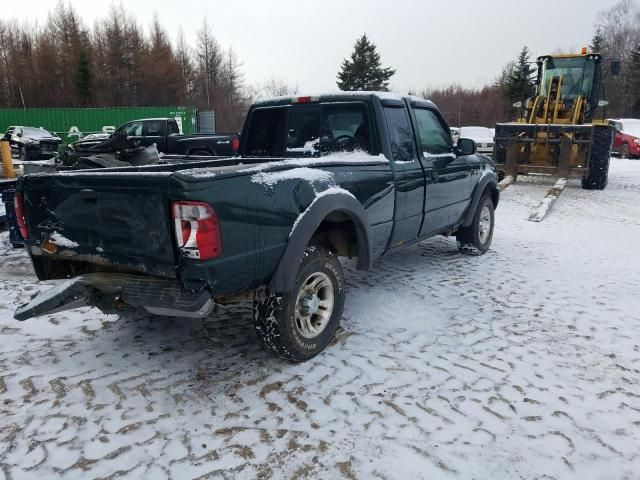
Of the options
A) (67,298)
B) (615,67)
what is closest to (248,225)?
(67,298)

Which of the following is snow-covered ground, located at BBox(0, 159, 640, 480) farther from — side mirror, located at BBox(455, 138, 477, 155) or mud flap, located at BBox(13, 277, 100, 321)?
side mirror, located at BBox(455, 138, 477, 155)

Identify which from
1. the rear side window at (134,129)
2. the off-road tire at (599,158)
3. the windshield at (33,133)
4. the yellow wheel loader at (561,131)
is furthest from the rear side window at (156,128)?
the off-road tire at (599,158)

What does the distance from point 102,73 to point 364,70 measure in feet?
89.9

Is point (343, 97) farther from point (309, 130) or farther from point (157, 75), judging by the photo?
point (157, 75)

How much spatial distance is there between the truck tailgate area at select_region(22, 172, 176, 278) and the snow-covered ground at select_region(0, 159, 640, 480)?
0.81 m

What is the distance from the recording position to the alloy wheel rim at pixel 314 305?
3.42m

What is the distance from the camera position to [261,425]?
8.95 feet

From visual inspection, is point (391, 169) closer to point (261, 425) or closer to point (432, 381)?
point (432, 381)

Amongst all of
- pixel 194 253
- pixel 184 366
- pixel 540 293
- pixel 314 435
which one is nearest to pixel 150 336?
pixel 184 366

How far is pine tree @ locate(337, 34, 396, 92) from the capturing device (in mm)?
45375

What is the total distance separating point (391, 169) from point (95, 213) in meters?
2.40

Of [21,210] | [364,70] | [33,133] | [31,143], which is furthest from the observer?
[364,70]

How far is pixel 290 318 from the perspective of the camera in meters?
3.21

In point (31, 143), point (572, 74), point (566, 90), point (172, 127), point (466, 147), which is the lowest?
point (31, 143)
